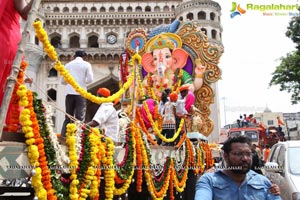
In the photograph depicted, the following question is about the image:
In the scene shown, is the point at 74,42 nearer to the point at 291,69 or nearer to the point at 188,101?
the point at 291,69

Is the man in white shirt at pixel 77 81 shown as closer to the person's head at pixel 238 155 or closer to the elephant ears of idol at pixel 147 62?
the person's head at pixel 238 155

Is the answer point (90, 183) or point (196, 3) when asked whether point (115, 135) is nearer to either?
point (90, 183)

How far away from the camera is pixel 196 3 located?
113 feet

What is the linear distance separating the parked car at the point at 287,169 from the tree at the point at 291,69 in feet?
46.8

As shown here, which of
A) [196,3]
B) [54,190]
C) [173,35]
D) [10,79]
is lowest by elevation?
[54,190]

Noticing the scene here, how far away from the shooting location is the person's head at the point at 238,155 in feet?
9.46

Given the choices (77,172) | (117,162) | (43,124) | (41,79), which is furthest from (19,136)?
(41,79)

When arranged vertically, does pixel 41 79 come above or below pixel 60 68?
above

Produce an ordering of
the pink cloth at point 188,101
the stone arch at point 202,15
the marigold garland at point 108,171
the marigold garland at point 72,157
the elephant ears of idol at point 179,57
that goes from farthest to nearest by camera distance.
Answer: the stone arch at point 202,15, the elephant ears of idol at point 179,57, the pink cloth at point 188,101, the marigold garland at point 108,171, the marigold garland at point 72,157

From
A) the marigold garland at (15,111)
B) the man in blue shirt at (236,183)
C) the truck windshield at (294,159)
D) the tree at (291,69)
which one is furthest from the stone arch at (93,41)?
the man in blue shirt at (236,183)

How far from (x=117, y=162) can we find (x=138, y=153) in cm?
73

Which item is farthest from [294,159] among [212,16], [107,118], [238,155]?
[212,16]

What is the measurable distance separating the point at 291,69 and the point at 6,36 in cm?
1933

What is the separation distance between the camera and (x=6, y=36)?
3.50 metres
